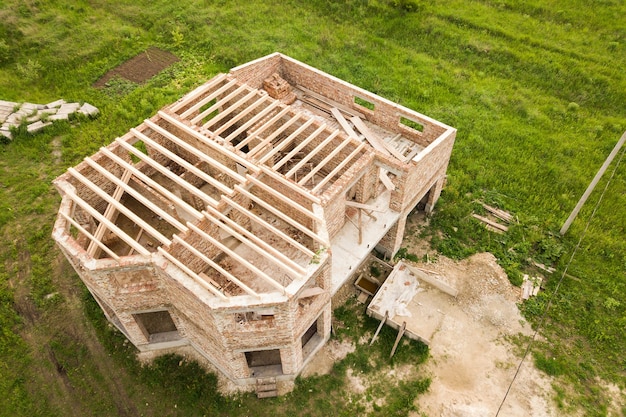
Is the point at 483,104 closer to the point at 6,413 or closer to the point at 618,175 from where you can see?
the point at 618,175

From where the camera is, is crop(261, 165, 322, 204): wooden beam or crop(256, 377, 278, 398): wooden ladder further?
crop(256, 377, 278, 398): wooden ladder

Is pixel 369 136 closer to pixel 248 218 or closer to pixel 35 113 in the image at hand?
pixel 248 218

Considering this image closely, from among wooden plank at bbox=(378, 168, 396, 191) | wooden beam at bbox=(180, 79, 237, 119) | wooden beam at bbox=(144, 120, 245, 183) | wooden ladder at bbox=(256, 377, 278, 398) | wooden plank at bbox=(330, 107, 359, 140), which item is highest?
wooden beam at bbox=(180, 79, 237, 119)

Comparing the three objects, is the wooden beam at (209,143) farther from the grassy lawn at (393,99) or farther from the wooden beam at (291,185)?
the grassy lawn at (393,99)

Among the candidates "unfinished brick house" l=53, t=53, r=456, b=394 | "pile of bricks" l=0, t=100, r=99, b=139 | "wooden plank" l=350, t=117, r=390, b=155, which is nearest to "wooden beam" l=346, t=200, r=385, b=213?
"unfinished brick house" l=53, t=53, r=456, b=394

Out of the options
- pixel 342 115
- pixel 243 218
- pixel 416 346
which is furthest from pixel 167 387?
pixel 342 115

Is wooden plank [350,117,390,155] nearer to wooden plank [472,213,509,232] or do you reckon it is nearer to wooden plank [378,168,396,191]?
wooden plank [378,168,396,191]

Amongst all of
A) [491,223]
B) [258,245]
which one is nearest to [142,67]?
[258,245]
